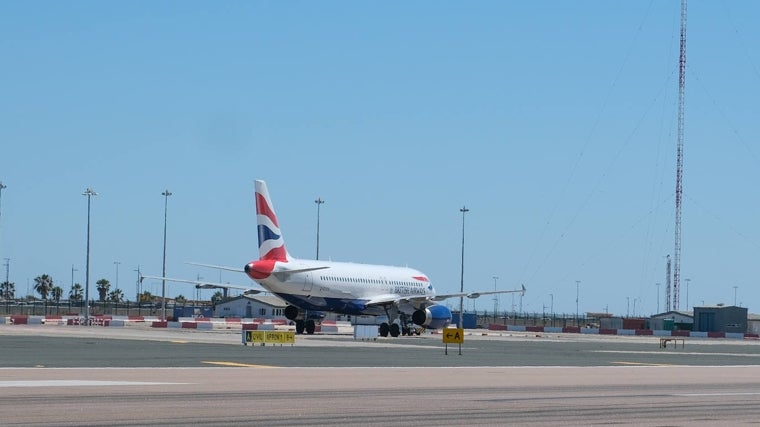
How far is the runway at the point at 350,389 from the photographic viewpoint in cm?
1952

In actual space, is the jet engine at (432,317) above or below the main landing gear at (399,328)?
above

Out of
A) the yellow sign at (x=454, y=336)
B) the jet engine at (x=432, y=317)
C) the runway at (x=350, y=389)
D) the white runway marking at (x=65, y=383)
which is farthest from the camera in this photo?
the jet engine at (x=432, y=317)

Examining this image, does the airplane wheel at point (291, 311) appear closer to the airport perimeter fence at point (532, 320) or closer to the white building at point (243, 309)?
the white building at point (243, 309)

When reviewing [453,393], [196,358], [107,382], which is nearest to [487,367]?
[196,358]

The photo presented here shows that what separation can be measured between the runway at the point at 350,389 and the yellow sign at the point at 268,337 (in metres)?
5.03

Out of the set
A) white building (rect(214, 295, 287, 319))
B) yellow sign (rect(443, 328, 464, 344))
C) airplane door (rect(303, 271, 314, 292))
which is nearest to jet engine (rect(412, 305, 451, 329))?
airplane door (rect(303, 271, 314, 292))

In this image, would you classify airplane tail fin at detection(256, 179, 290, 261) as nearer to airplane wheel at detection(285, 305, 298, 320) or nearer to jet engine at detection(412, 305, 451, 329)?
airplane wheel at detection(285, 305, 298, 320)

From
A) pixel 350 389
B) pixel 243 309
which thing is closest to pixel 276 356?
pixel 350 389

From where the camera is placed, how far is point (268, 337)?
51688 mm

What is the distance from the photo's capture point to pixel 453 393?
25766 mm

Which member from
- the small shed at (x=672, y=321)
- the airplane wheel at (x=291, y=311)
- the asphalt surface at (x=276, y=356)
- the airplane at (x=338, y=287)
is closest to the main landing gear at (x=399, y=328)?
the airplane at (x=338, y=287)

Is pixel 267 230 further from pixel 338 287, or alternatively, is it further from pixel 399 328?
pixel 399 328

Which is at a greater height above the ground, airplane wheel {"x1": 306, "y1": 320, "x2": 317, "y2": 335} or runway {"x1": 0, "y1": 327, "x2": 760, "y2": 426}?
runway {"x1": 0, "y1": 327, "x2": 760, "y2": 426}

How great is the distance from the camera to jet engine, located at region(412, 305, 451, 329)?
76.4 metres
